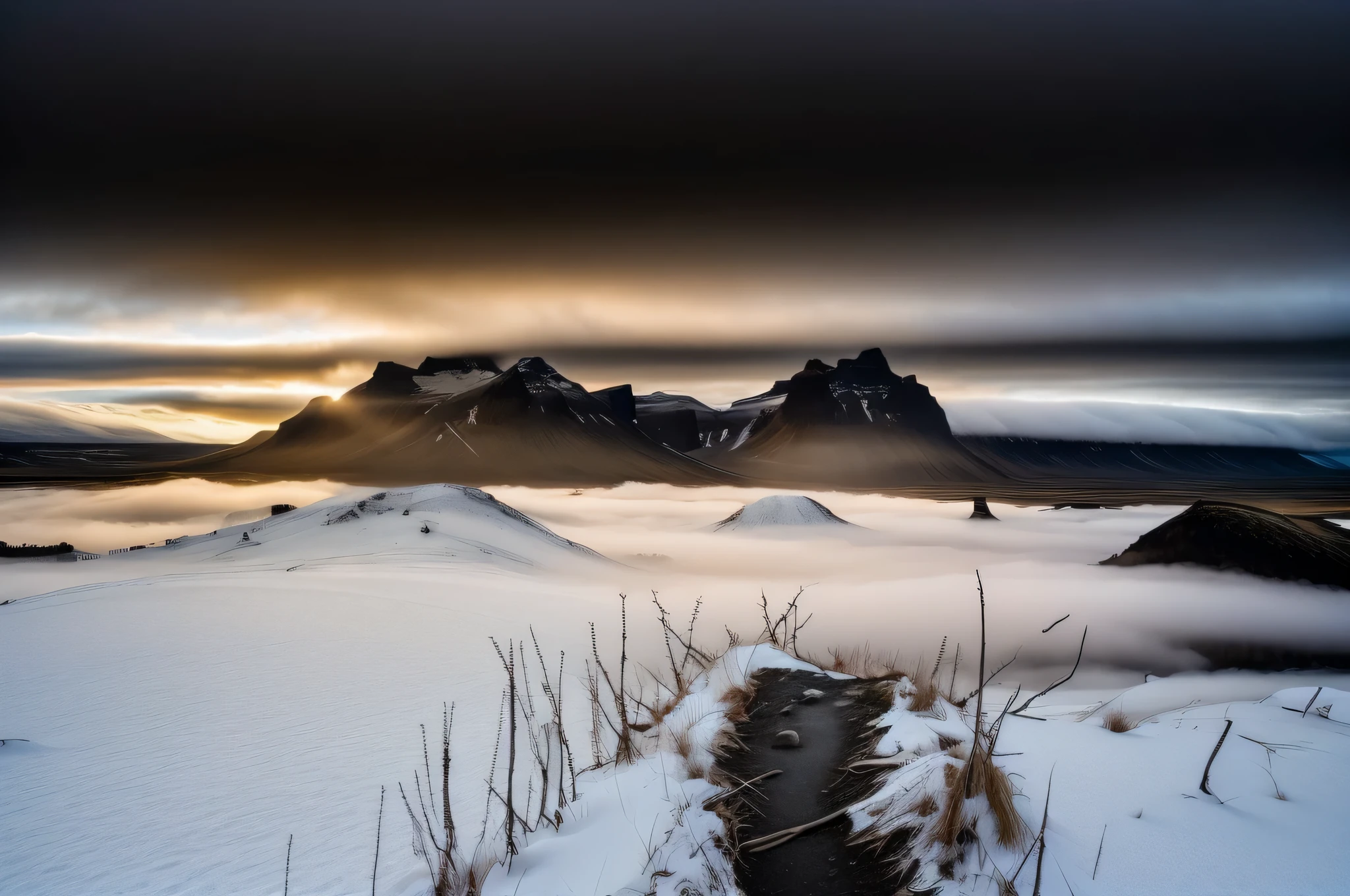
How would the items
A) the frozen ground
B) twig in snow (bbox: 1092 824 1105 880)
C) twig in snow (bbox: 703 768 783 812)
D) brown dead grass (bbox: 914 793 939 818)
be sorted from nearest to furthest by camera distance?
twig in snow (bbox: 1092 824 1105 880) → brown dead grass (bbox: 914 793 939 818) → the frozen ground → twig in snow (bbox: 703 768 783 812)

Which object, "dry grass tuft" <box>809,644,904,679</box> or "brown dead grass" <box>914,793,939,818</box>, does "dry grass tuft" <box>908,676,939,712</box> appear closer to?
"dry grass tuft" <box>809,644,904,679</box>

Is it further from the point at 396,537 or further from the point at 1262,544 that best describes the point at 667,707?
the point at 396,537

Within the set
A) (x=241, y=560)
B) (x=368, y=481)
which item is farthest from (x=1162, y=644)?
(x=368, y=481)

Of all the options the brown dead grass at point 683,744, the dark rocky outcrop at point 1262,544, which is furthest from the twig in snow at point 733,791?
the dark rocky outcrop at point 1262,544

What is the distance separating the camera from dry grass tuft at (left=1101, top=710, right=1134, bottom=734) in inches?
239

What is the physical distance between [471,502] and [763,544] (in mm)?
32125

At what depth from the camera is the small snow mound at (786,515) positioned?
69.8m

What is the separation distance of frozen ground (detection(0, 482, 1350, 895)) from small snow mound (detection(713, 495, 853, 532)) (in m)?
30.2

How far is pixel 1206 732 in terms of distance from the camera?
223 inches

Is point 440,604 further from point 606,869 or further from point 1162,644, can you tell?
point 1162,644

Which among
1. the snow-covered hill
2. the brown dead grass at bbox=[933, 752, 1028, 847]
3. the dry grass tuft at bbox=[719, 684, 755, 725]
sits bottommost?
the snow-covered hill

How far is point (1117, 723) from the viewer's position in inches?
241

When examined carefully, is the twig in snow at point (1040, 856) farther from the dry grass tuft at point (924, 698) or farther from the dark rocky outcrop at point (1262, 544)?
the dark rocky outcrop at point (1262, 544)

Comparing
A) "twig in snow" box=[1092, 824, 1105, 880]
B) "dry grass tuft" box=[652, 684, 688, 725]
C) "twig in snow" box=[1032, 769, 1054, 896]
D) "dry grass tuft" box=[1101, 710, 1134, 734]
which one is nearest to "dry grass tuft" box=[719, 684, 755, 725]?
"dry grass tuft" box=[652, 684, 688, 725]
